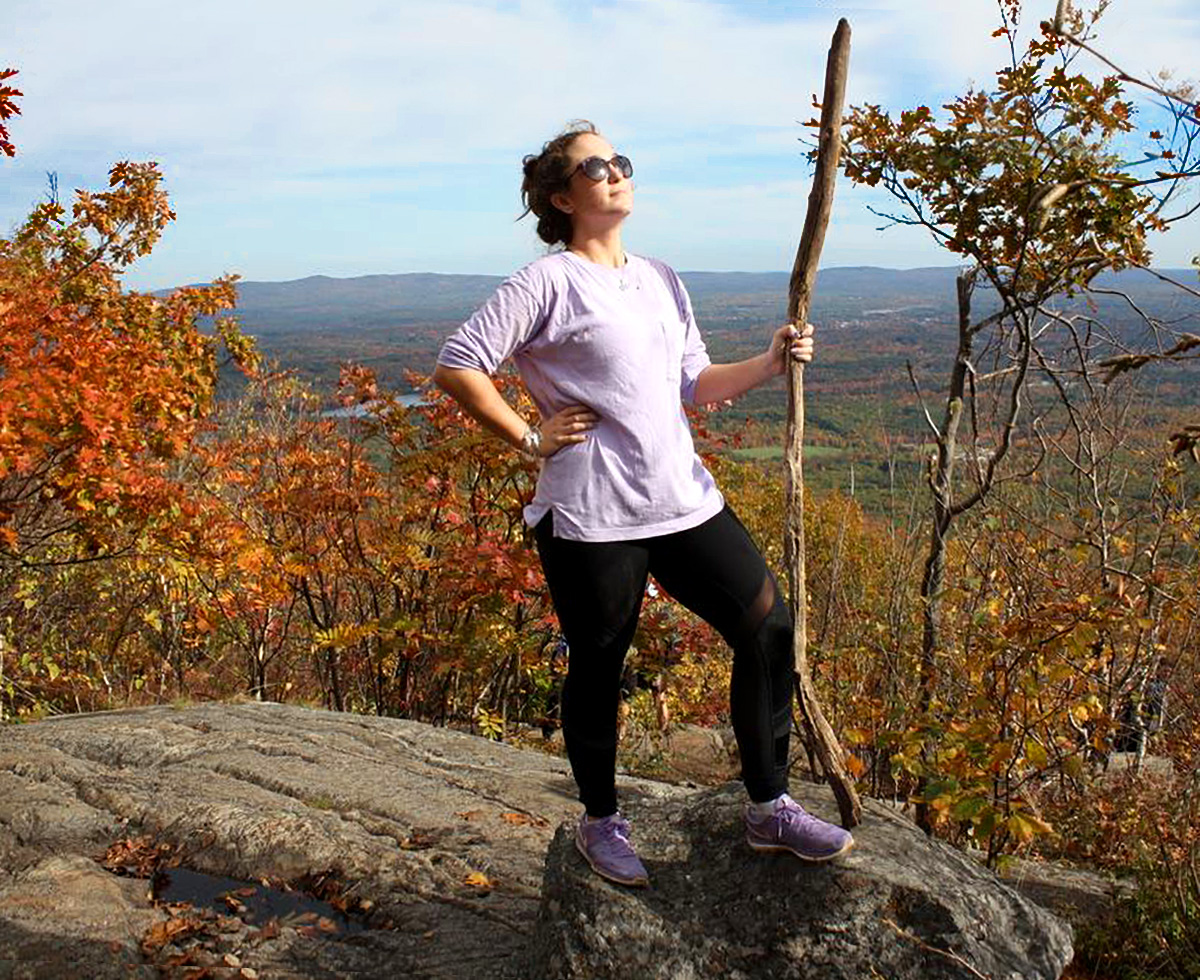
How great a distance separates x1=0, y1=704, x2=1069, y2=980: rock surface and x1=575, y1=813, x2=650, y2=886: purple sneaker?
0.05m

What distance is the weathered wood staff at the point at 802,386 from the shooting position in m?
2.70

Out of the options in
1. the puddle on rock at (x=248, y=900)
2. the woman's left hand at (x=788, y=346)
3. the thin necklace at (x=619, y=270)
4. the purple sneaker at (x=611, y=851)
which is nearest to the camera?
the thin necklace at (x=619, y=270)

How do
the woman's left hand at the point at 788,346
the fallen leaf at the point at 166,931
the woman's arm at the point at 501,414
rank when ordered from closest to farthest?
the woman's arm at the point at 501,414 < the woman's left hand at the point at 788,346 < the fallen leaf at the point at 166,931

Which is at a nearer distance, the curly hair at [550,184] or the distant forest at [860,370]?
the curly hair at [550,184]

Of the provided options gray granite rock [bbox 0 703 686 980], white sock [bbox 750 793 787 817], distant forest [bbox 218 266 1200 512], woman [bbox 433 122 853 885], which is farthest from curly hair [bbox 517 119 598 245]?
gray granite rock [bbox 0 703 686 980]

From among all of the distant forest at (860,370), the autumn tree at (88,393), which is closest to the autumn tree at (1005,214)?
the distant forest at (860,370)

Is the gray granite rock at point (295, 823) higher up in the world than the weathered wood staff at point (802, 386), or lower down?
lower down

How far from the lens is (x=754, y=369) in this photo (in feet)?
8.89

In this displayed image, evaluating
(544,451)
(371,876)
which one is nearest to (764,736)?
(544,451)

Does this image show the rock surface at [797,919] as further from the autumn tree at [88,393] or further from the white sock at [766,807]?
the autumn tree at [88,393]

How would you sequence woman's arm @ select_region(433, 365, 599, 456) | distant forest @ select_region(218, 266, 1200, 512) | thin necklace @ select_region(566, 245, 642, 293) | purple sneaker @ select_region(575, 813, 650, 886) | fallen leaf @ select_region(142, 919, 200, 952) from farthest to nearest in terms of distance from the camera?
distant forest @ select_region(218, 266, 1200, 512)
fallen leaf @ select_region(142, 919, 200, 952)
purple sneaker @ select_region(575, 813, 650, 886)
thin necklace @ select_region(566, 245, 642, 293)
woman's arm @ select_region(433, 365, 599, 456)

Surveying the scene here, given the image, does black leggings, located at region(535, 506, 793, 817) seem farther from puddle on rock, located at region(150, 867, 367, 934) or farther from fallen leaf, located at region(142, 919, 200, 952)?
fallen leaf, located at region(142, 919, 200, 952)

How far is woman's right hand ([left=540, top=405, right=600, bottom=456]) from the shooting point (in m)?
2.45

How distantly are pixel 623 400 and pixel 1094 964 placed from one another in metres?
3.06
